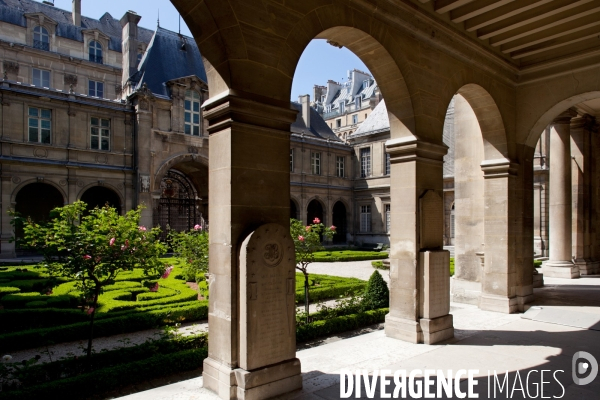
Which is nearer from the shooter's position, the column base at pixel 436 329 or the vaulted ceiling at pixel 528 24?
the column base at pixel 436 329

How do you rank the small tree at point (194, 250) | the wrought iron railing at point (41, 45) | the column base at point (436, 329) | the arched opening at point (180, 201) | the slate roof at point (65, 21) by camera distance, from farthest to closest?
the wrought iron railing at point (41, 45), the slate roof at point (65, 21), the arched opening at point (180, 201), the small tree at point (194, 250), the column base at point (436, 329)

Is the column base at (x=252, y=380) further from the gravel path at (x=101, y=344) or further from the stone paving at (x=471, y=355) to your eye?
the gravel path at (x=101, y=344)

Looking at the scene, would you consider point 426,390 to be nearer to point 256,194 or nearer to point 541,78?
Answer: point 256,194

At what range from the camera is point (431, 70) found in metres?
5.82

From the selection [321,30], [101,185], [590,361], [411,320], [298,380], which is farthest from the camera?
[101,185]

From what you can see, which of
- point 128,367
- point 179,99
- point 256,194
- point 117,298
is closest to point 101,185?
point 179,99

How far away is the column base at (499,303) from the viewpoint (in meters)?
7.28

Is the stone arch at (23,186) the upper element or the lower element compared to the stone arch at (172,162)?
lower

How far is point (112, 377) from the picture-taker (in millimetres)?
4477

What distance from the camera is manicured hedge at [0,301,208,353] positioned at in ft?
20.0

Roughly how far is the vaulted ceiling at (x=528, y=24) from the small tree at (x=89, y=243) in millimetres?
4856

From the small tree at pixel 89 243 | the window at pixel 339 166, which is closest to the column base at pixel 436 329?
the small tree at pixel 89 243

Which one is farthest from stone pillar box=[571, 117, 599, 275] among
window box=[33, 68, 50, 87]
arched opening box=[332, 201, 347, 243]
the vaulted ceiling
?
window box=[33, 68, 50, 87]

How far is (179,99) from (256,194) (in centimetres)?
2120
